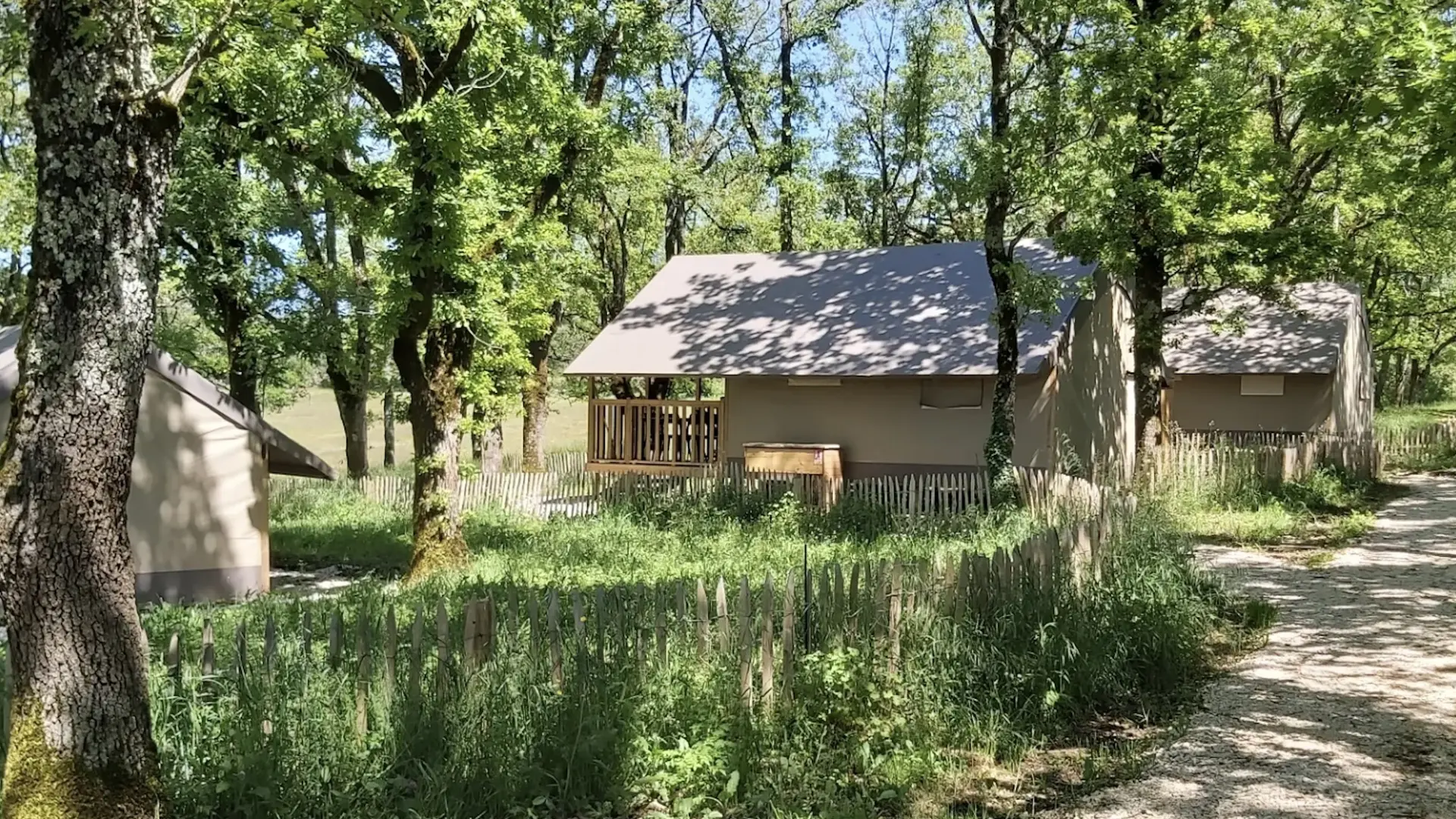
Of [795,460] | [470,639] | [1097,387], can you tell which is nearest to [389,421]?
[795,460]

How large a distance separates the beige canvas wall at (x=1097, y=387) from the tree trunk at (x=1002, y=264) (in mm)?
2427

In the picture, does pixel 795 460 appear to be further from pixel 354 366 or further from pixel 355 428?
pixel 355 428

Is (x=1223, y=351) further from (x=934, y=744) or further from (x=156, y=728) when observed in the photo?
(x=156, y=728)

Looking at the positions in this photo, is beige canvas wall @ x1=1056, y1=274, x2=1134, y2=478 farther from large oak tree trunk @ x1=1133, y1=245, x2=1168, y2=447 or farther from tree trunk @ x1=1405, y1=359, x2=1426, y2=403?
tree trunk @ x1=1405, y1=359, x2=1426, y2=403

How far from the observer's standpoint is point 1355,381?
3105cm

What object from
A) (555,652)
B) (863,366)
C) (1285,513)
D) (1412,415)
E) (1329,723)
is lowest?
(1329,723)

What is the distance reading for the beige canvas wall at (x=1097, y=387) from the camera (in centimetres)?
1917

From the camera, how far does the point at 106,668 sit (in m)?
4.02

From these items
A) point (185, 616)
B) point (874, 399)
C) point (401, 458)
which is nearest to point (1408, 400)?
point (874, 399)

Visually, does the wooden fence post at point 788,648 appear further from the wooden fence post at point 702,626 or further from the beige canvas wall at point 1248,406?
the beige canvas wall at point 1248,406

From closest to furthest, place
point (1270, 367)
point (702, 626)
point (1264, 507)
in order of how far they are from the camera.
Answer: point (702, 626)
point (1264, 507)
point (1270, 367)

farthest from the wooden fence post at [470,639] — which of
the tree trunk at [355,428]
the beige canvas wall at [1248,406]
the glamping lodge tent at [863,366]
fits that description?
the beige canvas wall at [1248,406]

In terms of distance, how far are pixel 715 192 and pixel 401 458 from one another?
1221 inches

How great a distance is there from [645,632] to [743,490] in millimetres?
11992
